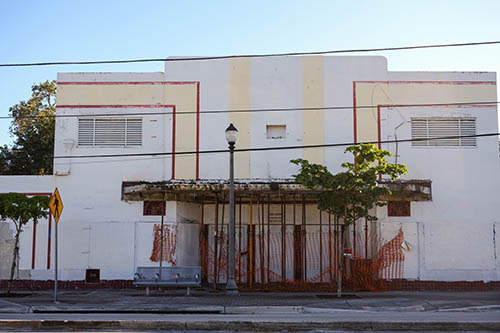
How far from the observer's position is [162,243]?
18.8 meters

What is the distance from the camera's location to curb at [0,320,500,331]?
37.9ft

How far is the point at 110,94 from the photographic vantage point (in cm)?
1980

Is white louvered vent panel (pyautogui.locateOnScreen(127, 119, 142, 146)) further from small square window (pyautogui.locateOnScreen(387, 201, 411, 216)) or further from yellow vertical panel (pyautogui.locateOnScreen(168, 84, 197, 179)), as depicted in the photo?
small square window (pyautogui.locateOnScreen(387, 201, 411, 216))

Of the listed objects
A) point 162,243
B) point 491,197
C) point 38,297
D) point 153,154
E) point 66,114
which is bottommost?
point 38,297

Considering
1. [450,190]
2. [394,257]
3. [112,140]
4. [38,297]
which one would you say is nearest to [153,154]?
[112,140]

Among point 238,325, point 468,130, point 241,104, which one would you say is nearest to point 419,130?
point 468,130

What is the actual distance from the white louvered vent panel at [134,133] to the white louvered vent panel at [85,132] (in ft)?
4.12

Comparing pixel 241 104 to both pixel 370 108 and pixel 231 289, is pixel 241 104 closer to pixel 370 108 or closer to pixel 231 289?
pixel 370 108

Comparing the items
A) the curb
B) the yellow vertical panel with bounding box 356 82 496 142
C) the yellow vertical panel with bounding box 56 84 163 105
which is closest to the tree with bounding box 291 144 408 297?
the yellow vertical panel with bounding box 356 82 496 142

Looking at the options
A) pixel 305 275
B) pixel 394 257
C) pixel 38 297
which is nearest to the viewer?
pixel 38 297

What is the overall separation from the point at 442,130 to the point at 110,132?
1120cm

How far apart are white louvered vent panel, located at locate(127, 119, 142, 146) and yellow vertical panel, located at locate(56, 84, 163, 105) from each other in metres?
0.71

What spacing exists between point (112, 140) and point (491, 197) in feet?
41.7

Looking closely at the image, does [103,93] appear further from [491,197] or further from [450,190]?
[491,197]
